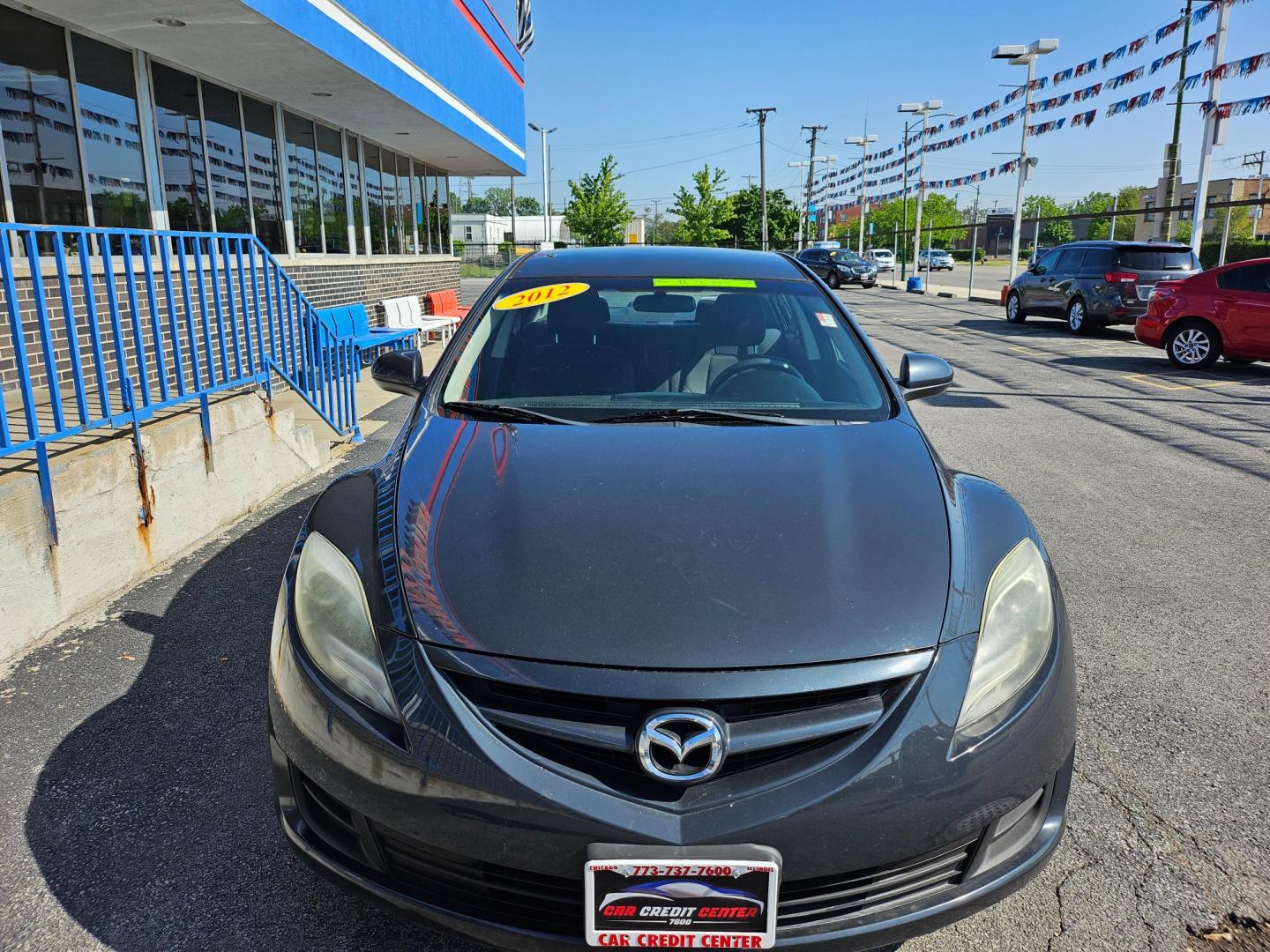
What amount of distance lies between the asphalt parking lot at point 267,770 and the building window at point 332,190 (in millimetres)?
9394

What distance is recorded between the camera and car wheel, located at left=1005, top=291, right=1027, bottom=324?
19062 mm

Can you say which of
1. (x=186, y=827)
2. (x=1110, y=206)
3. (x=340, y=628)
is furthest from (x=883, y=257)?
(x=340, y=628)

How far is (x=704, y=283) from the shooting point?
11.6ft

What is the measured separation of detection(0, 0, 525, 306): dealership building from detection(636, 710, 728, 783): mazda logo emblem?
25.4 ft

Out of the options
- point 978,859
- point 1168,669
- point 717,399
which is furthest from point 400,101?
point 978,859

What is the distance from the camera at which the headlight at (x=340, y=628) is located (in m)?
1.84

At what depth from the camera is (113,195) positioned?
877 cm

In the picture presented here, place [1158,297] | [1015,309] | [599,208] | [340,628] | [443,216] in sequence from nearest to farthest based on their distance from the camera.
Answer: [340,628], [1158,297], [1015,309], [443,216], [599,208]

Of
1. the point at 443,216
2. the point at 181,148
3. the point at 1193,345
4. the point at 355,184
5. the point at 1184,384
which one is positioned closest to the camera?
the point at 181,148

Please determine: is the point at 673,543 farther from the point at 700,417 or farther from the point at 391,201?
the point at 391,201

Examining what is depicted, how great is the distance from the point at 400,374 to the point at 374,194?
14555 mm

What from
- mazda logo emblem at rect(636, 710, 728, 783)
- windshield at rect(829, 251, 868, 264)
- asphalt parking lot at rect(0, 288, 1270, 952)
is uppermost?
windshield at rect(829, 251, 868, 264)

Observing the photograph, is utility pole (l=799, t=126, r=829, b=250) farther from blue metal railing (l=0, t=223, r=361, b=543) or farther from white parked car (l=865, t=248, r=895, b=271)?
blue metal railing (l=0, t=223, r=361, b=543)

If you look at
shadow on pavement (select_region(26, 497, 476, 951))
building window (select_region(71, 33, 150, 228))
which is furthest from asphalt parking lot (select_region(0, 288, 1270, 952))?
building window (select_region(71, 33, 150, 228))
